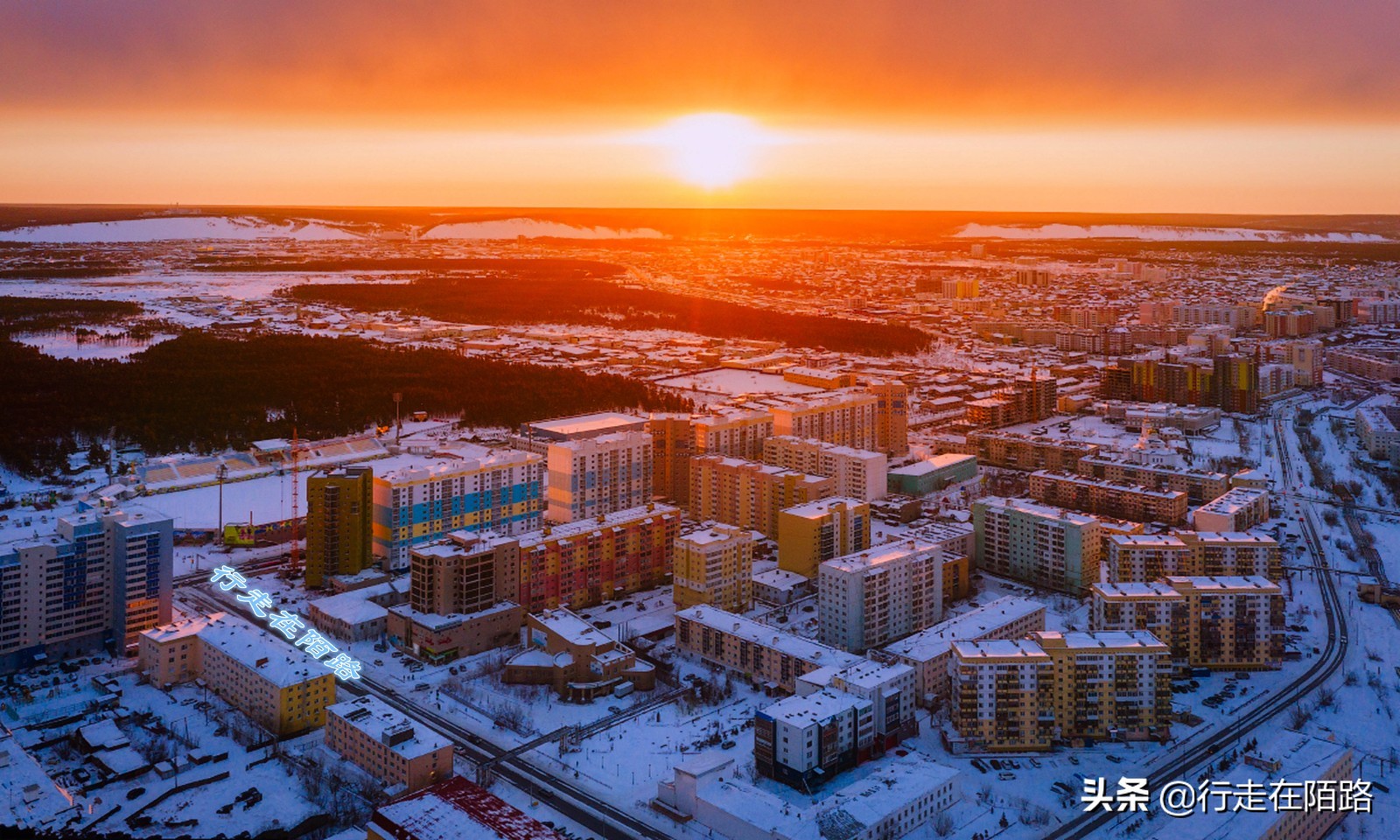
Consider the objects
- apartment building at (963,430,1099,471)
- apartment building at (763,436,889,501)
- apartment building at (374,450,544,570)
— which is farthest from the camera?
apartment building at (963,430,1099,471)

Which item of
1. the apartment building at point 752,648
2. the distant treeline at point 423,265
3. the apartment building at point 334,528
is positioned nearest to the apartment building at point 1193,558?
the apartment building at point 752,648

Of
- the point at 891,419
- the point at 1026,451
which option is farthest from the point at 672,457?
the point at 1026,451

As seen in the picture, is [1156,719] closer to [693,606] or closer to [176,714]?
[693,606]

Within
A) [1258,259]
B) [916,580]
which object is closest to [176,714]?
[916,580]

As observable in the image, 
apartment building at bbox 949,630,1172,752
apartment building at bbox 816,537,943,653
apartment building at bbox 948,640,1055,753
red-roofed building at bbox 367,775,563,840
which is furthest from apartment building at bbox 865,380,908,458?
red-roofed building at bbox 367,775,563,840

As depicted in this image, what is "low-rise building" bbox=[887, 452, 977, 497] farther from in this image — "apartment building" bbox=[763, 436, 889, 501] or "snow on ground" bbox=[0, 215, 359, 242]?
"snow on ground" bbox=[0, 215, 359, 242]

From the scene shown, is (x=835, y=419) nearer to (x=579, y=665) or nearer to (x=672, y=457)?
(x=672, y=457)
